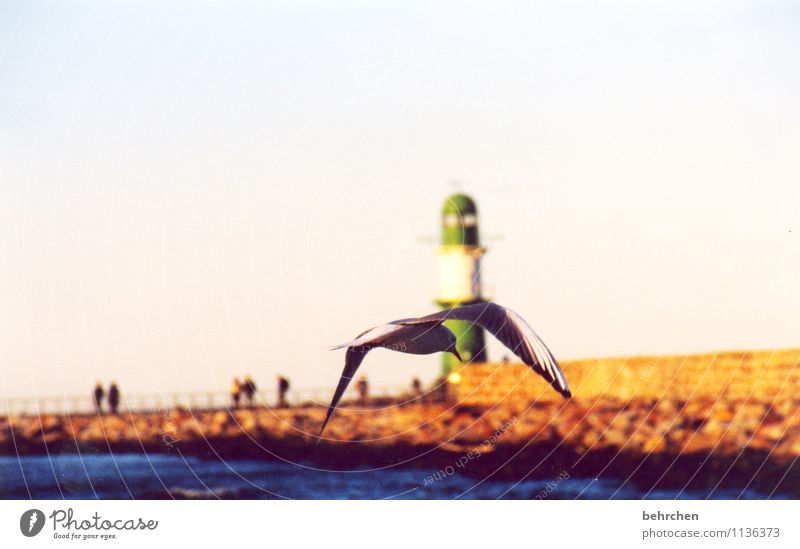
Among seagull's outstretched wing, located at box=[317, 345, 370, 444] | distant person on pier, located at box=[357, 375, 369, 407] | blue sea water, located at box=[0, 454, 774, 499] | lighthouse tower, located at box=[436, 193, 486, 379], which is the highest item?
lighthouse tower, located at box=[436, 193, 486, 379]

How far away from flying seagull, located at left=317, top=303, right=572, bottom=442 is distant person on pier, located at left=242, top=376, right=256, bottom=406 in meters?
0.49

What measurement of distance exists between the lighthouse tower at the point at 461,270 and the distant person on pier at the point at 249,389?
1.11m

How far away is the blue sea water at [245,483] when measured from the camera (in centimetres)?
814

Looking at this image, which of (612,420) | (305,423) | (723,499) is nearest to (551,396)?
(612,420)

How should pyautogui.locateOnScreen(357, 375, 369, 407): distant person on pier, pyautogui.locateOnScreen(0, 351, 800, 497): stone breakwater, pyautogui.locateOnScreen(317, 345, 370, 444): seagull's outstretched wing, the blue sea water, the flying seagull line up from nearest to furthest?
the blue sea water
the flying seagull
pyautogui.locateOnScreen(317, 345, 370, 444): seagull's outstretched wing
pyautogui.locateOnScreen(357, 375, 369, 407): distant person on pier
pyautogui.locateOnScreen(0, 351, 800, 497): stone breakwater

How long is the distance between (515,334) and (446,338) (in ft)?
2.11

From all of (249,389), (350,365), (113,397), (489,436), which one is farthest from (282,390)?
(489,436)

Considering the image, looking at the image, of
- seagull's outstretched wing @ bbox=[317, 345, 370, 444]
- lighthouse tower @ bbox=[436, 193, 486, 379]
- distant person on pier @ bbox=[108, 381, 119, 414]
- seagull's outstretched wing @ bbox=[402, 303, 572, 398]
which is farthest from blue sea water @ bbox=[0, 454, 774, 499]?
lighthouse tower @ bbox=[436, 193, 486, 379]

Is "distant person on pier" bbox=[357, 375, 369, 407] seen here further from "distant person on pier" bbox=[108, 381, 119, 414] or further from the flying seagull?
"distant person on pier" bbox=[108, 381, 119, 414]

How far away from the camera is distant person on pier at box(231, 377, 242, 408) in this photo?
9.01 meters

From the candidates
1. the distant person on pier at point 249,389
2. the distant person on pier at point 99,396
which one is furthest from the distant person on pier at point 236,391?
the distant person on pier at point 99,396

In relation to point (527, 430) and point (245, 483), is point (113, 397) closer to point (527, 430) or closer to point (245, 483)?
point (245, 483)
